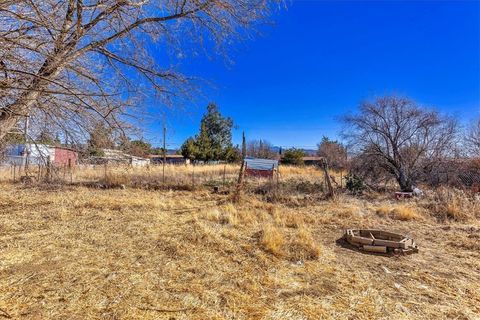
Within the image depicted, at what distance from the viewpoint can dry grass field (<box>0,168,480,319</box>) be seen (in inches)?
108

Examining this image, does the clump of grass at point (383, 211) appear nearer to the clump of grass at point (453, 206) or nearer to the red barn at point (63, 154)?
the clump of grass at point (453, 206)

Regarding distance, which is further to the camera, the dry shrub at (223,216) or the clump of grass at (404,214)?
the clump of grass at (404,214)

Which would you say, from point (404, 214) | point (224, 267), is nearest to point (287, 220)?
point (224, 267)

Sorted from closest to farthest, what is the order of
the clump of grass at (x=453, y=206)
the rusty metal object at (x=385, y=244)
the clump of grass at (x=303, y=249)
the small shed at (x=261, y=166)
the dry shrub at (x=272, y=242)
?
the clump of grass at (x=303, y=249) → the dry shrub at (x=272, y=242) → the rusty metal object at (x=385, y=244) → the clump of grass at (x=453, y=206) → the small shed at (x=261, y=166)

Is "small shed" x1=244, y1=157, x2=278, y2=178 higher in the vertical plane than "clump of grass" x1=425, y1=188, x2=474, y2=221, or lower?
higher

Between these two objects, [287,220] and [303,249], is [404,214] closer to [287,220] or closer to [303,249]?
[287,220]

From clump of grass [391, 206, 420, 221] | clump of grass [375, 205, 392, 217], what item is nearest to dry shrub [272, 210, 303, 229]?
clump of grass [375, 205, 392, 217]

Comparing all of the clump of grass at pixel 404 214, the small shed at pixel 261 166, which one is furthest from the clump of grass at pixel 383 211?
the small shed at pixel 261 166

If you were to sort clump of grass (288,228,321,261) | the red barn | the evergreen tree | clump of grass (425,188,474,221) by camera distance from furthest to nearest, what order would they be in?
the evergreen tree, clump of grass (425,188,474,221), clump of grass (288,228,321,261), the red barn

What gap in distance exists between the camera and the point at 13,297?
2.81 meters

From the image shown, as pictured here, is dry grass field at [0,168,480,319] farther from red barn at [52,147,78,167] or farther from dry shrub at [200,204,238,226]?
red barn at [52,147,78,167]

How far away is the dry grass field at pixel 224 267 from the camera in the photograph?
2.74m

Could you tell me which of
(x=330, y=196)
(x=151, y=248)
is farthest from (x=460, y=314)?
(x=330, y=196)

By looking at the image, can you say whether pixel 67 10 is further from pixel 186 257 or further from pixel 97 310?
pixel 186 257
